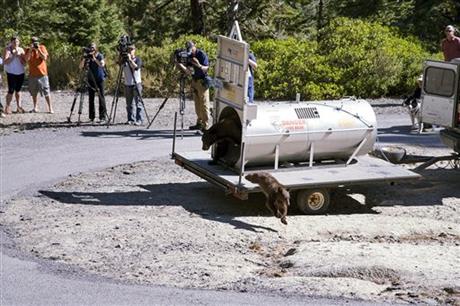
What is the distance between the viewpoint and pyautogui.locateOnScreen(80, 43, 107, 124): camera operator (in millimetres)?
19812

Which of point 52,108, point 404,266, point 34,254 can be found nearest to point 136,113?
point 52,108

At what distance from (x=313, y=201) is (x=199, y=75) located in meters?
5.46

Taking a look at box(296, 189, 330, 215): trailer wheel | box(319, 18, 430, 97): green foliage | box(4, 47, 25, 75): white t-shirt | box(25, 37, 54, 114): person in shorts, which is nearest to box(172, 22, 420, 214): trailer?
box(296, 189, 330, 215): trailer wheel

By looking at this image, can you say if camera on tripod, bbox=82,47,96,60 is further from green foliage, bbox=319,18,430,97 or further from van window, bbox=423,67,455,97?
van window, bbox=423,67,455,97

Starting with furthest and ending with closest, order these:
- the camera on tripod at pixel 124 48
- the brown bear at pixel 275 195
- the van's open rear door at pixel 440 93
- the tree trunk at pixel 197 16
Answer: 1. the tree trunk at pixel 197 16
2. the camera on tripod at pixel 124 48
3. the van's open rear door at pixel 440 93
4. the brown bear at pixel 275 195

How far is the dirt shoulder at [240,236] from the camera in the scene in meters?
10.2

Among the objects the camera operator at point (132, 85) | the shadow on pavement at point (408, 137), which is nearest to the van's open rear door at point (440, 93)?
the shadow on pavement at point (408, 137)

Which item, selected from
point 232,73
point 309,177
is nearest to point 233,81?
→ point 232,73

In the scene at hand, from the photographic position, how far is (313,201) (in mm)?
13570

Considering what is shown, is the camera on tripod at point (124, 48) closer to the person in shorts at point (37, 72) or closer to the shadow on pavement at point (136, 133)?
the shadow on pavement at point (136, 133)

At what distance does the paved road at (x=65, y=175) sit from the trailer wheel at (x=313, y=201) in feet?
13.0

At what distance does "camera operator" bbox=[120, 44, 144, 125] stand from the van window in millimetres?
6632

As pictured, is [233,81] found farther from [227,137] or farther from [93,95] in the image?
[93,95]

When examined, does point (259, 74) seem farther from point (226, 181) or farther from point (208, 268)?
point (208, 268)
